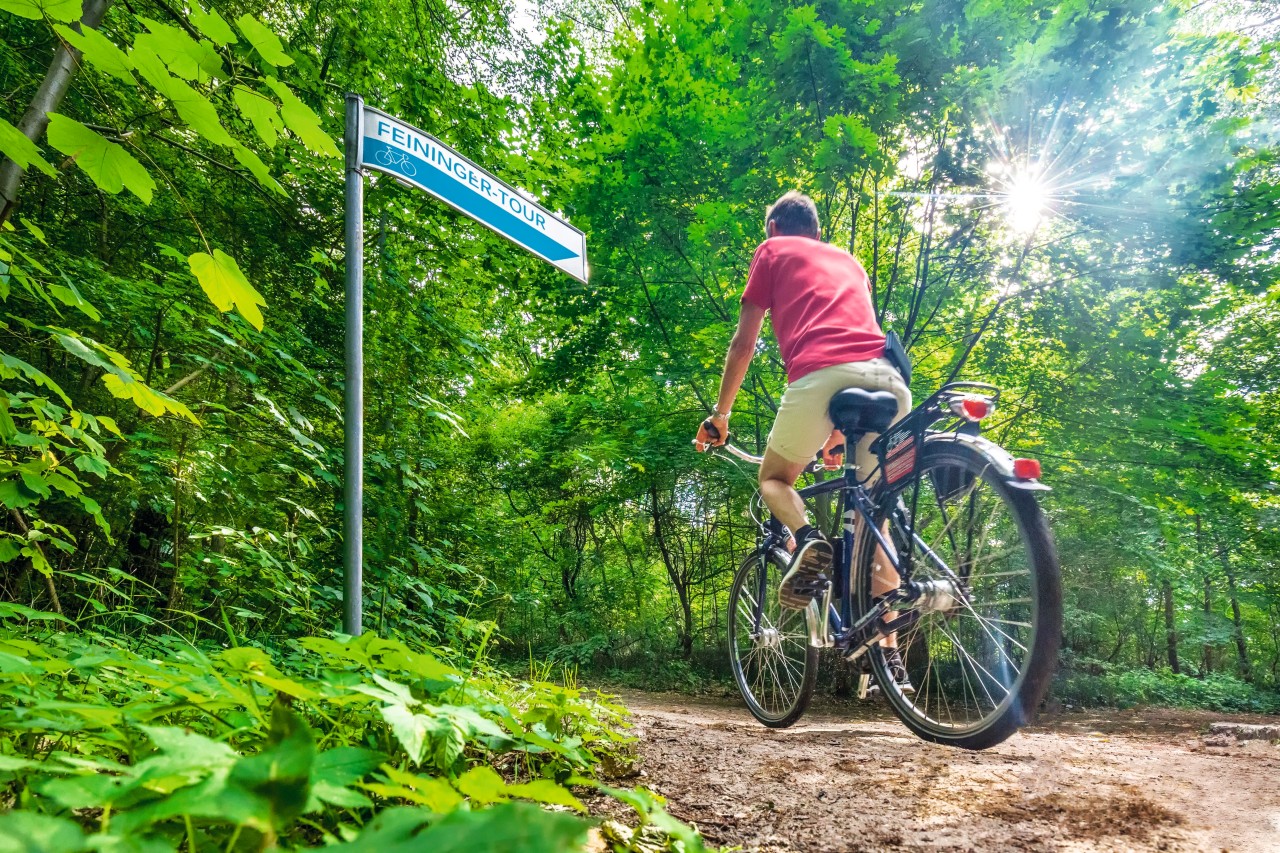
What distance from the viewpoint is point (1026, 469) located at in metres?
1.63

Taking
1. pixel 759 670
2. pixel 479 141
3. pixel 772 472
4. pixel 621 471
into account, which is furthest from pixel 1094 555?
pixel 479 141

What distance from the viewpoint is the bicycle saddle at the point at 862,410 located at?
2.14 m

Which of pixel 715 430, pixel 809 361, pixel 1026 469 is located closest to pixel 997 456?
pixel 1026 469

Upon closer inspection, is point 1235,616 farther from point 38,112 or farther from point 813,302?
point 38,112

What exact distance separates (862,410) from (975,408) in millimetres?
460

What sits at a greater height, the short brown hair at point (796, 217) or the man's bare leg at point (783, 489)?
the short brown hair at point (796, 217)

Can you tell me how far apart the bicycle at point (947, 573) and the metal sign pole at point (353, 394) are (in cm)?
162

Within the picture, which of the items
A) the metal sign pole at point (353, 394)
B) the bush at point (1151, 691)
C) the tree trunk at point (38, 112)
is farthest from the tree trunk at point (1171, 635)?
the tree trunk at point (38, 112)

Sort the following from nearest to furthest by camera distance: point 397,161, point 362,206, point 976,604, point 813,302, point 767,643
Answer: point 976,604 → point 397,161 → point 362,206 → point 813,302 → point 767,643

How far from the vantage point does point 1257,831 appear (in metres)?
1.34

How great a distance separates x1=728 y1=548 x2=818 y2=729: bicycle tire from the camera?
2.99 m

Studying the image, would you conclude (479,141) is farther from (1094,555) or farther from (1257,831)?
(1094,555)

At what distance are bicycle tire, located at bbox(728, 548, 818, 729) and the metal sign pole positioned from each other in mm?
1919

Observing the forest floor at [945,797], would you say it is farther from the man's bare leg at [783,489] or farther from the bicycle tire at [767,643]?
the man's bare leg at [783,489]
